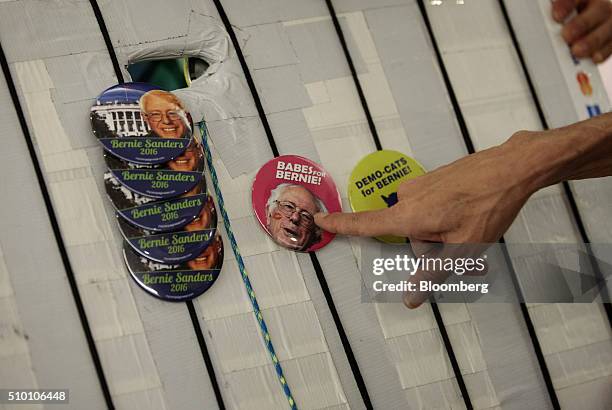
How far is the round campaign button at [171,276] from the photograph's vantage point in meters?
1.19

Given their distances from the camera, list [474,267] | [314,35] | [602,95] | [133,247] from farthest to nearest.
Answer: [602,95]
[314,35]
[474,267]
[133,247]

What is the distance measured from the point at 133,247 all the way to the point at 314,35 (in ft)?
1.93

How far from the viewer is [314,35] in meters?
1.42

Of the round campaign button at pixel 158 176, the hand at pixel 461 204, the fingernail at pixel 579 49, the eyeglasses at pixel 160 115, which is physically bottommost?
the hand at pixel 461 204

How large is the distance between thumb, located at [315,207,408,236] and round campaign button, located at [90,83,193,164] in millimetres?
305

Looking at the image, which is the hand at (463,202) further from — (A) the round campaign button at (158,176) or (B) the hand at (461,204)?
(A) the round campaign button at (158,176)

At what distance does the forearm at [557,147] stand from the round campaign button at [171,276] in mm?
589

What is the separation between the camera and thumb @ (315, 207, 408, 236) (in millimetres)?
1201

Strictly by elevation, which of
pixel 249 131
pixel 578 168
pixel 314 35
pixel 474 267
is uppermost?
pixel 314 35

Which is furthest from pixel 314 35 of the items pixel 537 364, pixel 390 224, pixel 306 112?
pixel 537 364

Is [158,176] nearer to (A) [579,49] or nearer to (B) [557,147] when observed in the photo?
(B) [557,147]

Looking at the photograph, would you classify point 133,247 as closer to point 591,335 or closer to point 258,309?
point 258,309

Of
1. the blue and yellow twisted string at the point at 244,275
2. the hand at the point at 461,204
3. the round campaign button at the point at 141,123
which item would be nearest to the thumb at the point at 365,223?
the hand at the point at 461,204

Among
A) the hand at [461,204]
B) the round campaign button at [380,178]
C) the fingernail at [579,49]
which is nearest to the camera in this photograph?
the hand at [461,204]
